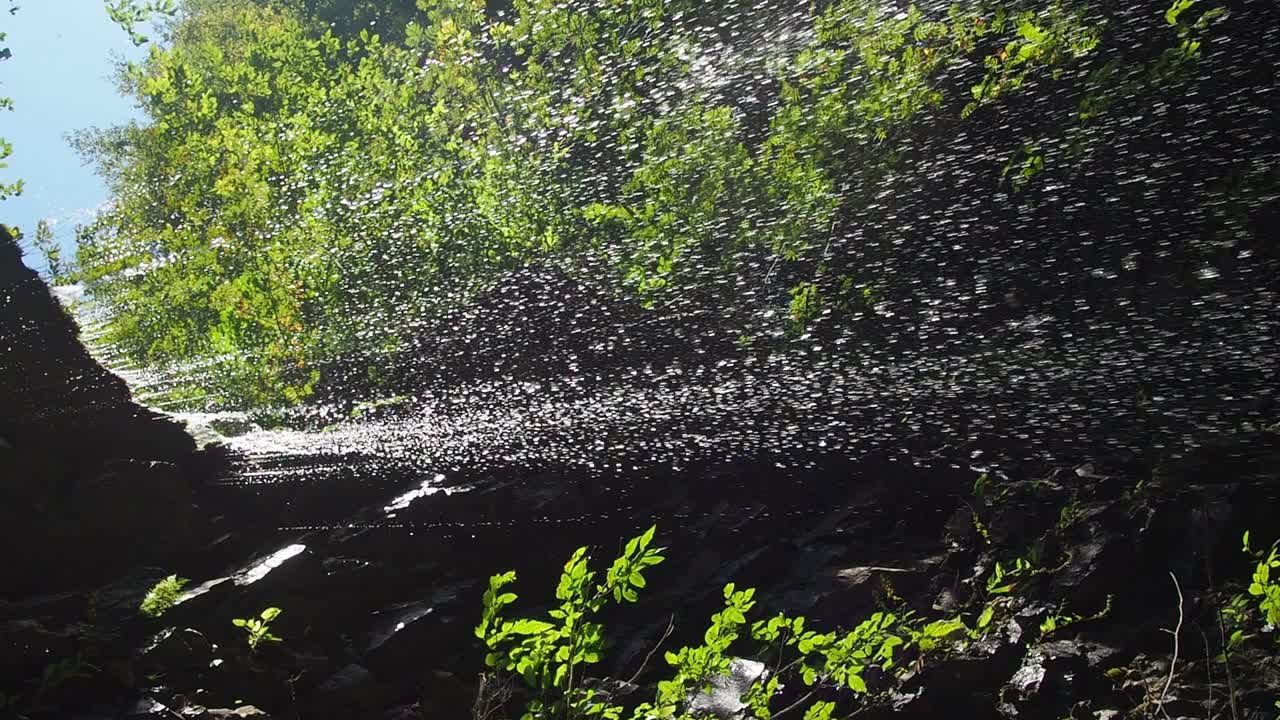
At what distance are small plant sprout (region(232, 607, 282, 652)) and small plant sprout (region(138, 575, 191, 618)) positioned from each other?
0.15m

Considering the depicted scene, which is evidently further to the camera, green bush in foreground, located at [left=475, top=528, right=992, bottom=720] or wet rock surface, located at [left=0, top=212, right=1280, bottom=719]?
wet rock surface, located at [left=0, top=212, right=1280, bottom=719]

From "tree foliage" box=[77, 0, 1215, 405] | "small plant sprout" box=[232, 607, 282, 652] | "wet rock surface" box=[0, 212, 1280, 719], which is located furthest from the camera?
"tree foliage" box=[77, 0, 1215, 405]

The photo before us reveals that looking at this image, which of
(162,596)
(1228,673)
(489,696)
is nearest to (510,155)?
(162,596)

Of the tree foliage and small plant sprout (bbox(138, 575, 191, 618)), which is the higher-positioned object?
the tree foliage

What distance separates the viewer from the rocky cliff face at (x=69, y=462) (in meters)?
1.96

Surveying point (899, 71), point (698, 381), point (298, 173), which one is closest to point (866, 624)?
point (698, 381)

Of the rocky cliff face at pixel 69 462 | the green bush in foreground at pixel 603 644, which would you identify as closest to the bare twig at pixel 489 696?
the green bush in foreground at pixel 603 644

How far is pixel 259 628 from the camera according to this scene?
183cm

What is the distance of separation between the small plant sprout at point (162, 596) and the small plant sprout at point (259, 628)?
15 centimetres

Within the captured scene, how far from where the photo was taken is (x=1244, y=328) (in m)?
1.73

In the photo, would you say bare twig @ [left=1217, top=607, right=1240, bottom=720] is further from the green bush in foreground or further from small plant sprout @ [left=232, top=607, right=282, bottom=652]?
small plant sprout @ [left=232, top=607, right=282, bottom=652]

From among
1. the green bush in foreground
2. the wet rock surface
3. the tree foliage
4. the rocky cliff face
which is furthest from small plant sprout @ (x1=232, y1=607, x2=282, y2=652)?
the tree foliage

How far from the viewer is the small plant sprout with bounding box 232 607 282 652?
1.82m

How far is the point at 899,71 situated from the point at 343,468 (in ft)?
6.62
